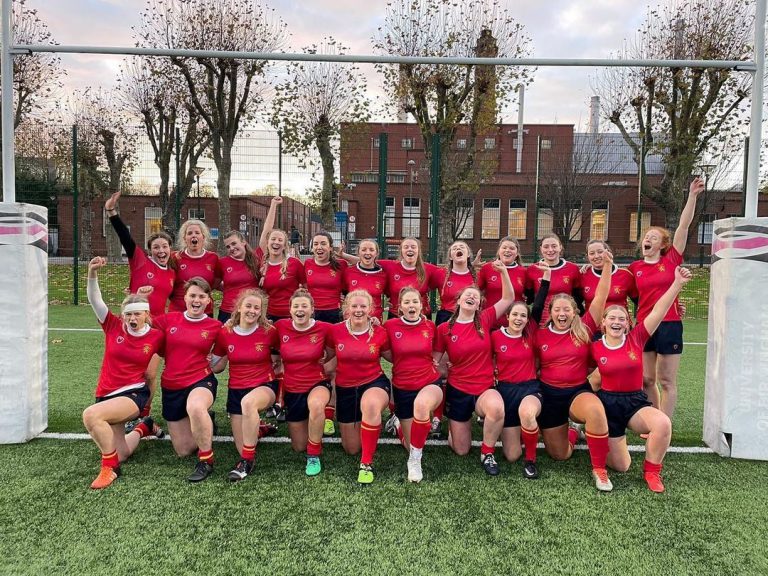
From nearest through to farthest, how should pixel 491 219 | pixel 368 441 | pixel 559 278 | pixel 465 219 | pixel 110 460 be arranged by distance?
pixel 110 460 < pixel 368 441 < pixel 559 278 < pixel 491 219 < pixel 465 219

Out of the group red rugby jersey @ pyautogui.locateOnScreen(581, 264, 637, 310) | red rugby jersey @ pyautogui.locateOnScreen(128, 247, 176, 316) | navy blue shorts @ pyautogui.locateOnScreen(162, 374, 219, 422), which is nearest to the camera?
navy blue shorts @ pyautogui.locateOnScreen(162, 374, 219, 422)

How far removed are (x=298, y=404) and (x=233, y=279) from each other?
148cm

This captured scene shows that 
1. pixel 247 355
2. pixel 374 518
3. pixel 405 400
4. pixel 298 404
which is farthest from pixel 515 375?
pixel 247 355

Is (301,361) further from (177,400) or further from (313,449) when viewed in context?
(177,400)

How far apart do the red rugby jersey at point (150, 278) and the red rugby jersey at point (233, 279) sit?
1.63ft

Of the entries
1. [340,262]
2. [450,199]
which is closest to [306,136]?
[450,199]

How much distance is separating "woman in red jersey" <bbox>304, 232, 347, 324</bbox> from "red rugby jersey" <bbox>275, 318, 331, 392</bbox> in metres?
0.83

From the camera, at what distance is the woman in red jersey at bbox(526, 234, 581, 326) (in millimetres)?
4438

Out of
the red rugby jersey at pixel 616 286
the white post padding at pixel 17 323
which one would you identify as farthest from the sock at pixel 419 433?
the white post padding at pixel 17 323

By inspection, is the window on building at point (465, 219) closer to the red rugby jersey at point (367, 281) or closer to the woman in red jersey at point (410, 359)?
A: the red rugby jersey at point (367, 281)

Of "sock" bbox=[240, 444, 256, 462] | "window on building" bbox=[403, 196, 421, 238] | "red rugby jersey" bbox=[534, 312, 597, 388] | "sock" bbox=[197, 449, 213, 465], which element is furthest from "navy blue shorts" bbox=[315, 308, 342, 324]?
"window on building" bbox=[403, 196, 421, 238]

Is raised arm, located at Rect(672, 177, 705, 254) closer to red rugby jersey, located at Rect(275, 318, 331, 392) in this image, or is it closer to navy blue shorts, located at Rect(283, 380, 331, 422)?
red rugby jersey, located at Rect(275, 318, 331, 392)

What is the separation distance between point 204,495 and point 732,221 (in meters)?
4.30

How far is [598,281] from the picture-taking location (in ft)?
14.2
